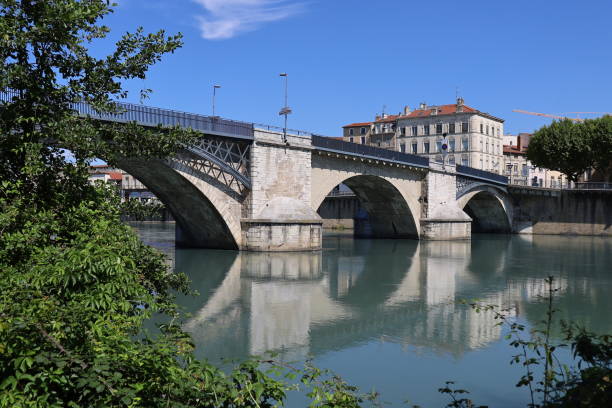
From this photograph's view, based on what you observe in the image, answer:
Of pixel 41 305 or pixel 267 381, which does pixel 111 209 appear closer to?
pixel 41 305

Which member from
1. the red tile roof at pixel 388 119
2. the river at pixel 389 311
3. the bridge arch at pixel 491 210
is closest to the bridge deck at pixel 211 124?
the river at pixel 389 311

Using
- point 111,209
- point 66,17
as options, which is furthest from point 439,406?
point 66,17

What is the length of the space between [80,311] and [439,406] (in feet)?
20.4

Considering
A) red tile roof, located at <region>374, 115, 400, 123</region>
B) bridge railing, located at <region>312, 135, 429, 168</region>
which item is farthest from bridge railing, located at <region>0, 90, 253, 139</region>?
red tile roof, located at <region>374, 115, 400, 123</region>

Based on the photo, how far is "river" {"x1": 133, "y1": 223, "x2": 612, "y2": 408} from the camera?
1183cm

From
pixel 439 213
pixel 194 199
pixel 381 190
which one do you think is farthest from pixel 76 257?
pixel 439 213

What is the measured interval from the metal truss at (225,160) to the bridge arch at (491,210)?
1373 inches

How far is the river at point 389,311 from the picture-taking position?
11828 millimetres

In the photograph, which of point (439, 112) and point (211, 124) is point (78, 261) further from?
point (439, 112)

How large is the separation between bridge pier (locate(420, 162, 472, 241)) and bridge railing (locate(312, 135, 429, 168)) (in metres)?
2.03

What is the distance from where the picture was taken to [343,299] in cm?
2144

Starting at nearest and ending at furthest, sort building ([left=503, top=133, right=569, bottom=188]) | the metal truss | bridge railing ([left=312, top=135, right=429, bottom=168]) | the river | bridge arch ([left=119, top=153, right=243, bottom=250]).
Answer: the river, bridge arch ([left=119, top=153, right=243, bottom=250]), the metal truss, bridge railing ([left=312, top=135, right=429, bottom=168]), building ([left=503, top=133, right=569, bottom=188])

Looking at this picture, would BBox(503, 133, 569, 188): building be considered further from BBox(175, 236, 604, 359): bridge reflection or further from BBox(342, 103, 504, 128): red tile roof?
BBox(175, 236, 604, 359): bridge reflection

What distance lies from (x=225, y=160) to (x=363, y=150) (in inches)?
495
